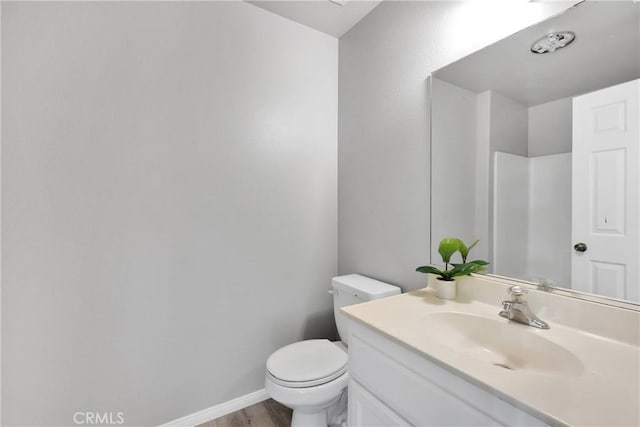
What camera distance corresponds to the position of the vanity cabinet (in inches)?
22.8

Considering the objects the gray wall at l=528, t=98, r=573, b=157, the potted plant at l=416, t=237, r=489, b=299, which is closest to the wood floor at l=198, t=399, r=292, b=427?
the potted plant at l=416, t=237, r=489, b=299

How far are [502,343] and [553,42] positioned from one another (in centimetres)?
103

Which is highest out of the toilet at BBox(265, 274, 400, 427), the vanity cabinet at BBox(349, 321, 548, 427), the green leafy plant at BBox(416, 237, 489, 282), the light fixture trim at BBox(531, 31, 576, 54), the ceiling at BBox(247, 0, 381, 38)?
the ceiling at BBox(247, 0, 381, 38)

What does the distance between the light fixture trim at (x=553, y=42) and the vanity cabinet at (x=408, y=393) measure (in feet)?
3.60

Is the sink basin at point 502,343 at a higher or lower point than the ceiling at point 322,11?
lower

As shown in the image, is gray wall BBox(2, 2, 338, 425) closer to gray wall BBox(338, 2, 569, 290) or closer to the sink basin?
gray wall BBox(338, 2, 569, 290)

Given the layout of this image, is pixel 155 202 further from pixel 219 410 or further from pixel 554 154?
pixel 554 154

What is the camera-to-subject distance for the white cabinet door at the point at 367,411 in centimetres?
78

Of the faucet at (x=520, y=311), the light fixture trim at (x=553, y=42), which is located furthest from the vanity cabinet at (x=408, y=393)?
the light fixture trim at (x=553, y=42)

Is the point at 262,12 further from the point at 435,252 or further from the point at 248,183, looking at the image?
the point at 435,252

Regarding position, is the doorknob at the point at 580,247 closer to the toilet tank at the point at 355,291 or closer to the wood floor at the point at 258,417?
the toilet tank at the point at 355,291

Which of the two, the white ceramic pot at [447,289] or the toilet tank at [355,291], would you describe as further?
the toilet tank at [355,291]

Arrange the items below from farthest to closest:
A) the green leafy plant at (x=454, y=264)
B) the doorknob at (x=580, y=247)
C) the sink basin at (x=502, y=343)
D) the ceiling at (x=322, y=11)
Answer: the ceiling at (x=322, y=11), the green leafy plant at (x=454, y=264), the doorknob at (x=580, y=247), the sink basin at (x=502, y=343)

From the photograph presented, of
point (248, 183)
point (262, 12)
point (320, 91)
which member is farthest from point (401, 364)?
point (262, 12)
